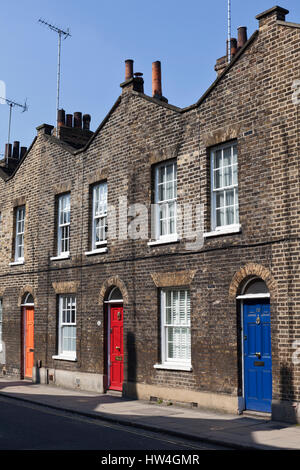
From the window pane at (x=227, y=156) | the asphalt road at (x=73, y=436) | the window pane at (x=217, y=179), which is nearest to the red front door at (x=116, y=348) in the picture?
the asphalt road at (x=73, y=436)

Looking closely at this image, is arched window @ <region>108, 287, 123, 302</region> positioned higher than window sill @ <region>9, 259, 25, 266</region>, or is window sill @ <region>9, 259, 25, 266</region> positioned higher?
window sill @ <region>9, 259, 25, 266</region>

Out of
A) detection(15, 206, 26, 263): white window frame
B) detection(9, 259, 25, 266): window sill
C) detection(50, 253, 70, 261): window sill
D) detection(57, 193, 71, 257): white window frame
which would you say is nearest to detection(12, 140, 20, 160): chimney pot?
detection(15, 206, 26, 263): white window frame

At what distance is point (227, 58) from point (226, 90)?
10.3ft

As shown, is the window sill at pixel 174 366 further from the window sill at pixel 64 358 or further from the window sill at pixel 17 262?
the window sill at pixel 17 262

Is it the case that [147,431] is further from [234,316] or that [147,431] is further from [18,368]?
[18,368]

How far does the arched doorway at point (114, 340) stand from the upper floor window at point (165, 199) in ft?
8.44

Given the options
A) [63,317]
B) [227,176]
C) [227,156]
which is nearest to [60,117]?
[63,317]

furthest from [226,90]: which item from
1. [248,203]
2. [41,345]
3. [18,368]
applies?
[18,368]

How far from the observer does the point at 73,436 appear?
10.0m

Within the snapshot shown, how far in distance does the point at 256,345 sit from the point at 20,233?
1170cm

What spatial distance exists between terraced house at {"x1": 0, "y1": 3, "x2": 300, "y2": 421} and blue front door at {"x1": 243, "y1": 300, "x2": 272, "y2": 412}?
0.08ft

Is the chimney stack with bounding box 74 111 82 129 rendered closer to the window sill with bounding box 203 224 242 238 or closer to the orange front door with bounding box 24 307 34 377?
the orange front door with bounding box 24 307 34 377

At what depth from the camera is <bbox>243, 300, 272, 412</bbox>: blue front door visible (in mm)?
11750
